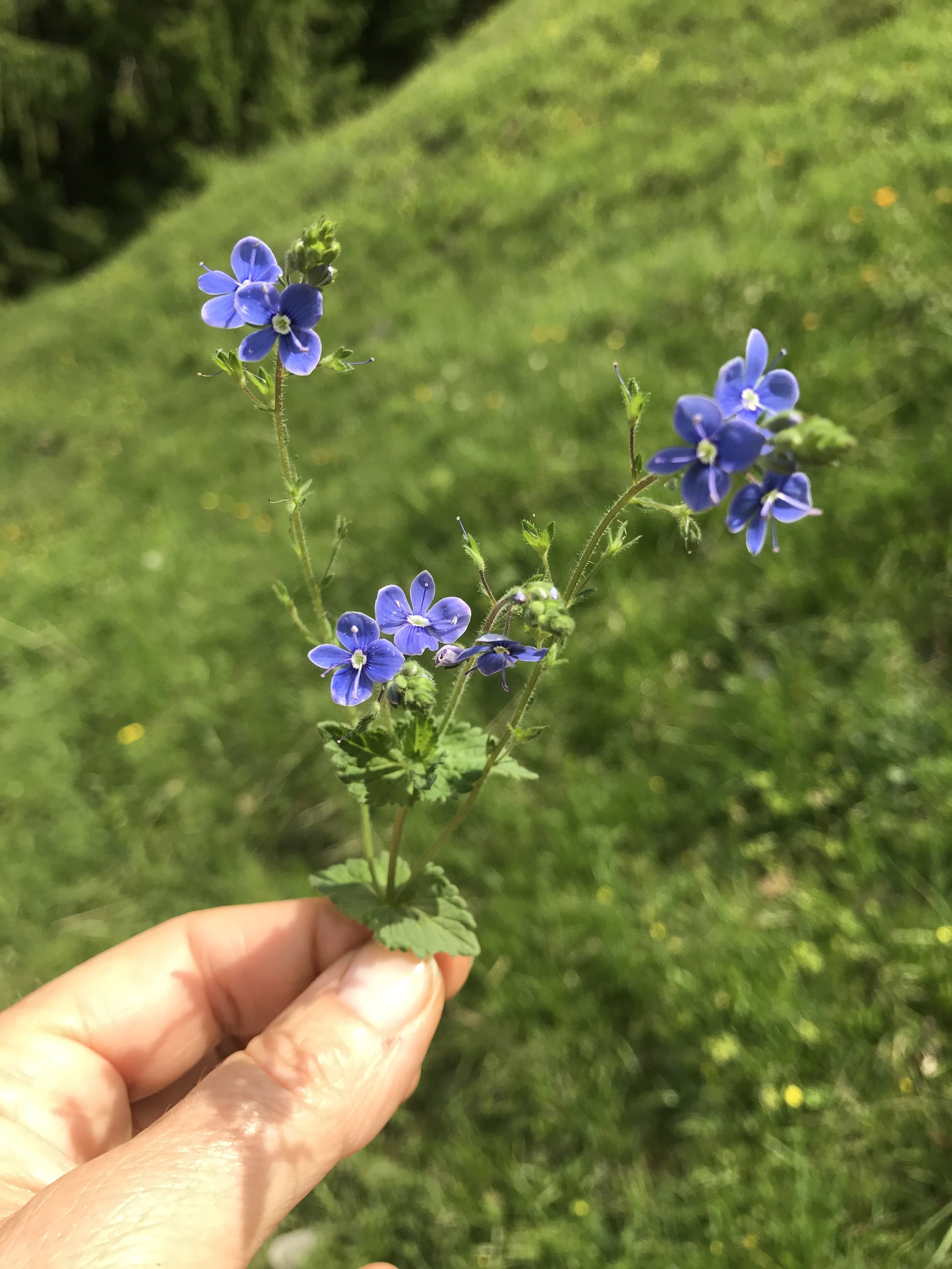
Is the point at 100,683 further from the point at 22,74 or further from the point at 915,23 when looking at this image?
the point at 22,74

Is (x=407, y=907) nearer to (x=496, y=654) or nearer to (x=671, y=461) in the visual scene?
(x=496, y=654)

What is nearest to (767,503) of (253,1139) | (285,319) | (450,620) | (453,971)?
(450,620)

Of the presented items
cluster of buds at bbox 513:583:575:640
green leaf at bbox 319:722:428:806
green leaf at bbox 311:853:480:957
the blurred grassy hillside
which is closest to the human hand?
green leaf at bbox 311:853:480:957

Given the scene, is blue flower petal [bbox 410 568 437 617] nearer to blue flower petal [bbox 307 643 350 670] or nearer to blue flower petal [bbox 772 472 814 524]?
blue flower petal [bbox 307 643 350 670]

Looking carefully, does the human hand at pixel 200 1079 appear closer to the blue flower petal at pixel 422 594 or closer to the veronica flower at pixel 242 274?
the blue flower petal at pixel 422 594

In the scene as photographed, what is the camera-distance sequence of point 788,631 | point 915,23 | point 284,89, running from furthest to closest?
point 284,89 < point 915,23 < point 788,631

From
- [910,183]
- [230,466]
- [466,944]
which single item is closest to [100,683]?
[230,466]

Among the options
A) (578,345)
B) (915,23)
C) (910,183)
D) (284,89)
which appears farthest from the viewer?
(284,89)
